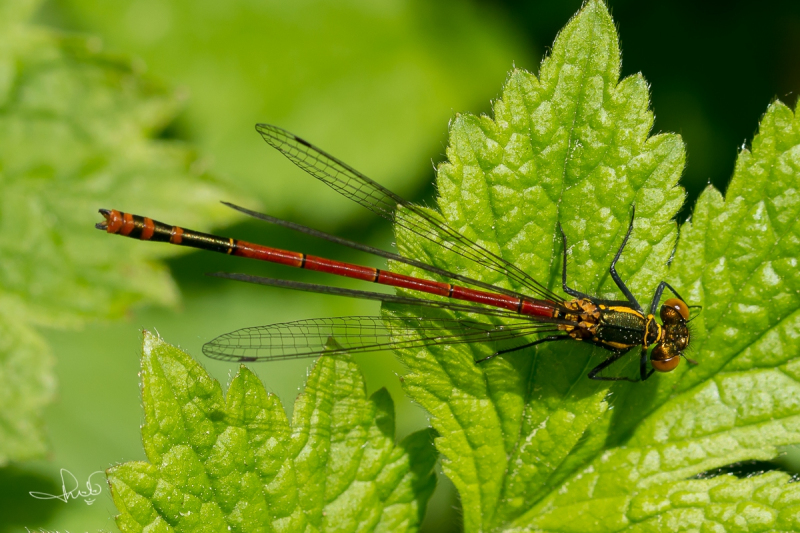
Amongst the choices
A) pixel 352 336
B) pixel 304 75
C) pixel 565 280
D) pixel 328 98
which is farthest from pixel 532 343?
pixel 304 75

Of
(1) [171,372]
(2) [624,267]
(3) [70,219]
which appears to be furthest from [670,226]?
(3) [70,219]

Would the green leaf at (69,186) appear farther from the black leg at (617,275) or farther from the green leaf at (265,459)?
the black leg at (617,275)

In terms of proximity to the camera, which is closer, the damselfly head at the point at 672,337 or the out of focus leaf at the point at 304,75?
the damselfly head at the point at 672,337

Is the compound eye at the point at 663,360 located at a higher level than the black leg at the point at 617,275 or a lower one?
lower

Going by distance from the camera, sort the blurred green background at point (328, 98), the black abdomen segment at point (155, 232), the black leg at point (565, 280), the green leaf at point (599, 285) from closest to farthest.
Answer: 1. the green leaf at point (599, 285)
2. the black leg at point (565, 280)
3. the black abdomen segment at point (155, 232)
4. the blurred green background at point (328, 98)

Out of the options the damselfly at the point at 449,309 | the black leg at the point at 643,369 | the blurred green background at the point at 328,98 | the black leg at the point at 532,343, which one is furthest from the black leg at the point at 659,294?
the blurred green background at the point at 328,98

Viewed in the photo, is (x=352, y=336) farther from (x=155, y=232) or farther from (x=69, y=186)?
(x=69, y=186)

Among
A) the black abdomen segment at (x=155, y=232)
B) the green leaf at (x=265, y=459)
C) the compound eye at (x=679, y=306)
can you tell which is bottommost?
the green leaf at (x=265, y=459)

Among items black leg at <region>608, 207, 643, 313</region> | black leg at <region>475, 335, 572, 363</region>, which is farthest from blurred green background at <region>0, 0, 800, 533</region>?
black leg at <region>608, 207, 643, 313</region>
